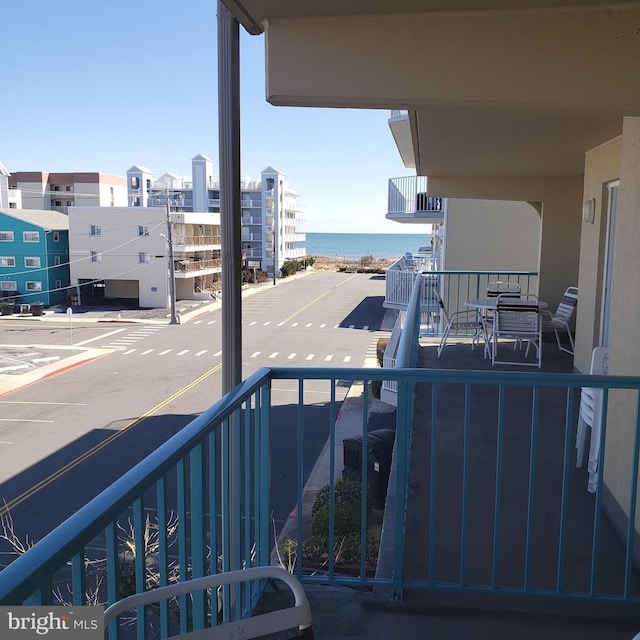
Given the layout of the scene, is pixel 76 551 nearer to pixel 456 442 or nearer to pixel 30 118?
pixel 456 442

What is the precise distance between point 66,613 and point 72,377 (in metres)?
24.6

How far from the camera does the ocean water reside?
148m

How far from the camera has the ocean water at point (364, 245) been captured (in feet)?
487

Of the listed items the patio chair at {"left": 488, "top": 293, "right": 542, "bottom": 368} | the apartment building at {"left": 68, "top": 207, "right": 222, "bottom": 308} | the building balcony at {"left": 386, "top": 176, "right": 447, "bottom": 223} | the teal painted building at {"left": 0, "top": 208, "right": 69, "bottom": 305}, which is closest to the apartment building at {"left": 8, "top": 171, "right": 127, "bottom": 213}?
the teal painted building at {"left": 0, "top": 208, "right": 69, "bottom": 305}

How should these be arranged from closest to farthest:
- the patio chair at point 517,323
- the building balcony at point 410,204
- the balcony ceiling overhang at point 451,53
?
the balcony ceiling overhang at point 451,53
the patio chair at point 517,323
the building balcony at point 410,204

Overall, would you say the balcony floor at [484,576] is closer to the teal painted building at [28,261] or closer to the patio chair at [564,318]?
the patio chair at [564,318]

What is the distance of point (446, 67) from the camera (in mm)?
2723

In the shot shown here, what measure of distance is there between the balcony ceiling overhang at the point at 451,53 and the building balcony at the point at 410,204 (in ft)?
55.8

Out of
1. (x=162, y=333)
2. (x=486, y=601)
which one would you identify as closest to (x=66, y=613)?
(x=486, y=601)

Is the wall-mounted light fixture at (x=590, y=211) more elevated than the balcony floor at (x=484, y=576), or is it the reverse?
the wall-mounted light fixture at (x=590, y=211)

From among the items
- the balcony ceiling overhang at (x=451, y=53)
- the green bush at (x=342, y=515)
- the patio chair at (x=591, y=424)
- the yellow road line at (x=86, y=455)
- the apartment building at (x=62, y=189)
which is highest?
the apartment building at (x=62, y=189)

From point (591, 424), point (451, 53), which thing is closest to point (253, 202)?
point (591, 424)

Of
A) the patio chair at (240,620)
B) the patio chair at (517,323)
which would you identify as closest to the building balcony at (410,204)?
the patio chair at (517,323)

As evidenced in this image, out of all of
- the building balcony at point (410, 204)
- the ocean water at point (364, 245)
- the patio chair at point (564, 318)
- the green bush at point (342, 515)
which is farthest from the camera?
the ocean water at point (364, 245)
